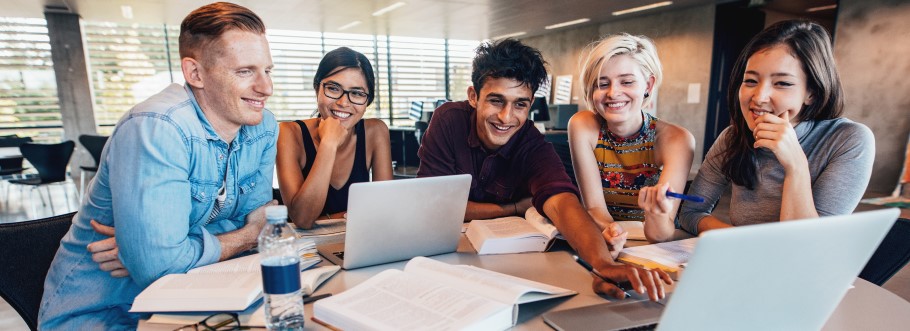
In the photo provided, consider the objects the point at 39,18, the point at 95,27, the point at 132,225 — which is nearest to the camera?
the point at 132,225

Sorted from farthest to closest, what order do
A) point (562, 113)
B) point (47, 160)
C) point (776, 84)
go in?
point (562, 113)
point (47, 160)
point (776, 84)

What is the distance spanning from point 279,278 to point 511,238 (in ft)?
2.33

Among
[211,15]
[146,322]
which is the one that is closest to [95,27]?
[211,15]

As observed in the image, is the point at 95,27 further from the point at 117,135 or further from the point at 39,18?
the point at 117,135

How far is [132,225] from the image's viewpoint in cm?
108

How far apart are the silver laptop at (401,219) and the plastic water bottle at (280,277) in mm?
187

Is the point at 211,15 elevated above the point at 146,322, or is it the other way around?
the point at 211,15

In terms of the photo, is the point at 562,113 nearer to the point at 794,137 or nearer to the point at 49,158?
the point at 49,158

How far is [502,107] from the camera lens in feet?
5.93

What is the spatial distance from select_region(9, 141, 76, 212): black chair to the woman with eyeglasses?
4.02 metres

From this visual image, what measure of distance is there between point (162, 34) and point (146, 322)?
854cm

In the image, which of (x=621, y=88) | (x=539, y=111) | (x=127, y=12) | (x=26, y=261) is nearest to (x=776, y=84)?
(x=621, y=88)

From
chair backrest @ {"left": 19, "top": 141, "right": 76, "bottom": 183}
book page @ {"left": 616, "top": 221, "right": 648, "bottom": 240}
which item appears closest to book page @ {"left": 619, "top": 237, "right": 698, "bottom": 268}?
book page @ {"left": 616, "top": 221, "right": 648, "bottom": 240}

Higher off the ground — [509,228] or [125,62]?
[125,62]
